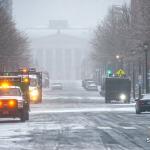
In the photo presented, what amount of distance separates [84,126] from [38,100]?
155 ft

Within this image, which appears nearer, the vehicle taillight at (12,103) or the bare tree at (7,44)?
the vehicle taillight at (12,103)

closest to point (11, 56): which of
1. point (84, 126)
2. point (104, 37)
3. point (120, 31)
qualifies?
point (120, 31)

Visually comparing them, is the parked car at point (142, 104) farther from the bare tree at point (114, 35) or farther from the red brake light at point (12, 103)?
the bare tree at point (114, 35)

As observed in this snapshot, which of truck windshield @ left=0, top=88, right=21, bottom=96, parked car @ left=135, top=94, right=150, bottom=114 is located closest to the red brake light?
truck windshield @ left=0, top=88, right=21, bottom=96

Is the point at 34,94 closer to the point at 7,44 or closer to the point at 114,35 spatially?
the point at 7,44

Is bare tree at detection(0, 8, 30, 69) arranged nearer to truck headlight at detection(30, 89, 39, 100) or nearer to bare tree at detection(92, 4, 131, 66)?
Answer: truck headlight at detection(30, 89, 39, 100)

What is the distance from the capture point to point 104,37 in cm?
12688

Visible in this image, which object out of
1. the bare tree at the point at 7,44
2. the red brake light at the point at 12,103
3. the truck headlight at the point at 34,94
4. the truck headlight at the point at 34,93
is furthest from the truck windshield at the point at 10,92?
the bare tree at the point at 7,44

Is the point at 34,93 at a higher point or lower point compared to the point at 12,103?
lower

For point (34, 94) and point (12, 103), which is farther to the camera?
point (34, 94)

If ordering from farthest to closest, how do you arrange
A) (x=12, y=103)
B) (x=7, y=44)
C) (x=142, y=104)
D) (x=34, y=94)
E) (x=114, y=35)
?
(x=114, y=35)
(x=7, y=44)
(x=34, y=94)
(x=142, y=104)
(x=12, y=103)

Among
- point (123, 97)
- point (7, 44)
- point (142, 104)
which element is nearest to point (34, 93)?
point (123, 97)

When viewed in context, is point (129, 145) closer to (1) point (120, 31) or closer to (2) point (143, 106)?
(2) point (143, 106)

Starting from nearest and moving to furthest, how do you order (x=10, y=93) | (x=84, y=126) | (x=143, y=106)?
1. (x=84, y=126)
2. (x=10, y=93)
3. (x=143, y=106)
